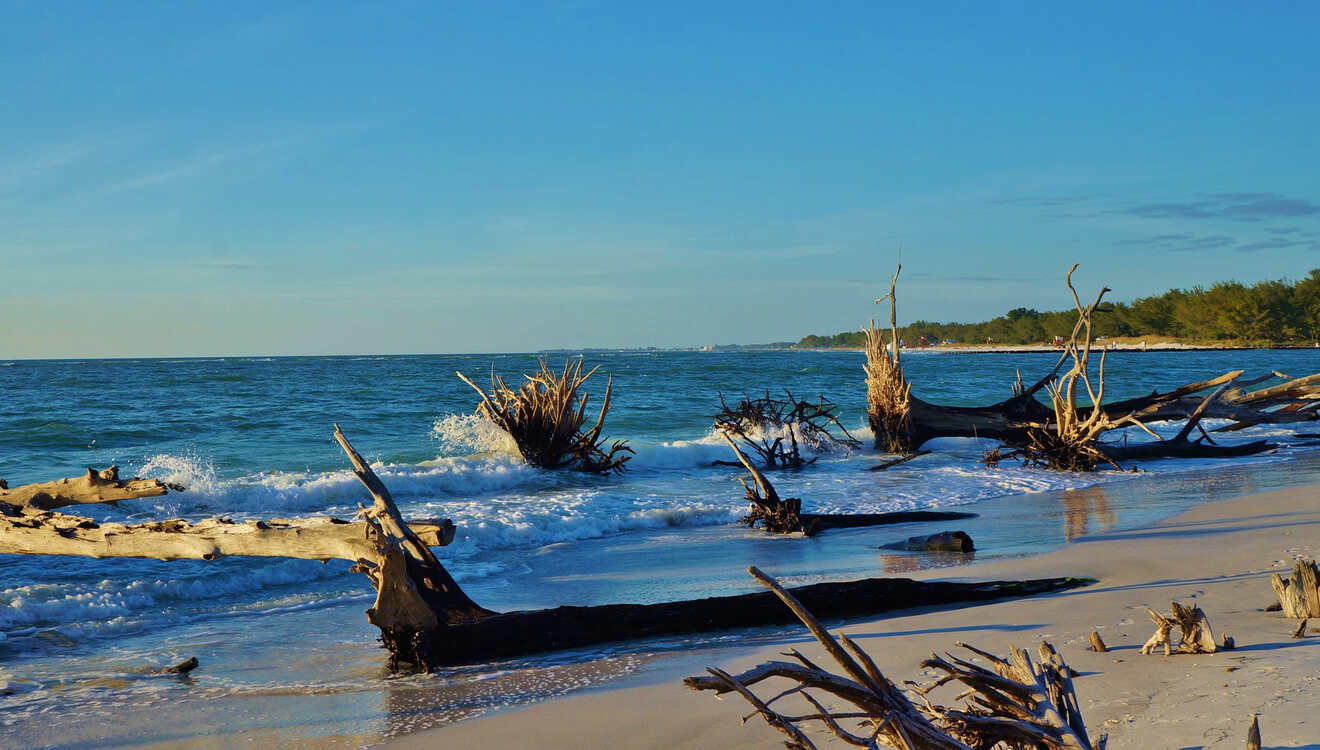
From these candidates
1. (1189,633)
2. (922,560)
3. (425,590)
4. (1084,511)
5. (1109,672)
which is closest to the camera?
(1109,672)

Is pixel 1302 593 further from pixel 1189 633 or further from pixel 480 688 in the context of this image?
pixel 480 688

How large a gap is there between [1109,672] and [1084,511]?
628 centimetres

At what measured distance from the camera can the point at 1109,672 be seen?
149 inches

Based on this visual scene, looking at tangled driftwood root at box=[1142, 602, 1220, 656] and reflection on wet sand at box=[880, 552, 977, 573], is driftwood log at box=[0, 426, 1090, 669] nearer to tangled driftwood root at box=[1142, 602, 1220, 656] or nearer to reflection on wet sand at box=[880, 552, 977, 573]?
reflection on wet sand at box=[880, 552, 977, 573]

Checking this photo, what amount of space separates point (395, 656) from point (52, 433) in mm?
18331

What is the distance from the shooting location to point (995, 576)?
20.6ft

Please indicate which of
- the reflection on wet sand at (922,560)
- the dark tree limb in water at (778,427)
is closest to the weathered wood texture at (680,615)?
the reflection on wet sand at (922,560)

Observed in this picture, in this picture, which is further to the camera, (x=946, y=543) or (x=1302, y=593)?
(x=946, y=543)

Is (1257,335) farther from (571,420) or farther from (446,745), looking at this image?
(446,745)

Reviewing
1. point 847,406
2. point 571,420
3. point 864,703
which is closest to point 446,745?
point 864,703

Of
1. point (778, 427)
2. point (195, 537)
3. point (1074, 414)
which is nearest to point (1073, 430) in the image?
point (1074, 414)

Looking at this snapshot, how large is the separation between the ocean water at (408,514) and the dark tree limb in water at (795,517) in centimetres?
20

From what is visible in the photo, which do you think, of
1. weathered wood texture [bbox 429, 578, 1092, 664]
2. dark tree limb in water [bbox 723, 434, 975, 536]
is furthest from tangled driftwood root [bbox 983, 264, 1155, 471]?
weathered wood texture [bbox 429, 578, 1092, 664]

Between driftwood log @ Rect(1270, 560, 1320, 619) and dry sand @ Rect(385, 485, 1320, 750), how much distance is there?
0.40 feet
